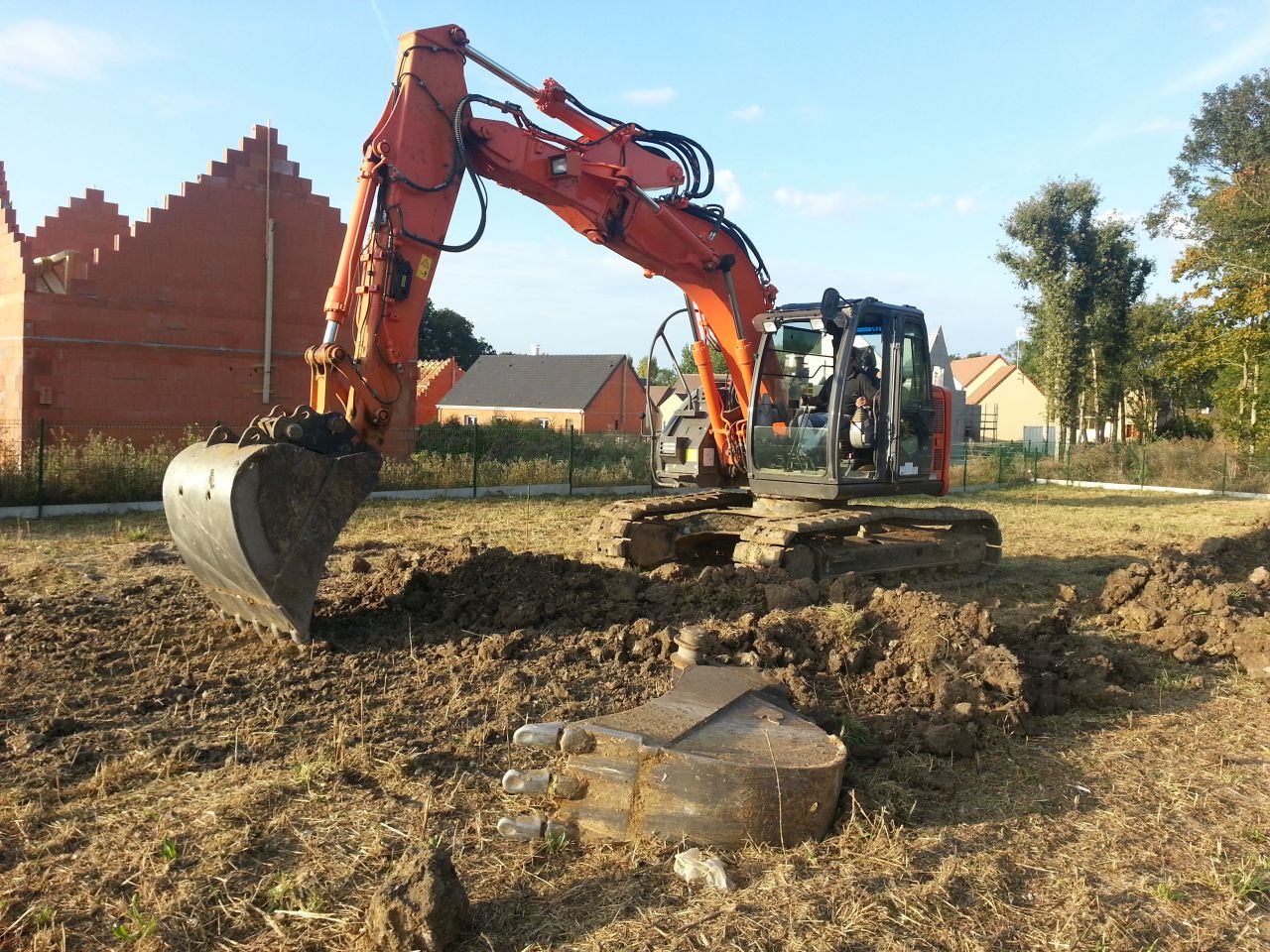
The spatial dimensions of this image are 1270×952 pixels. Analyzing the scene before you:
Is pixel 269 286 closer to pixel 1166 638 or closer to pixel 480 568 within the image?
pixel 480 568

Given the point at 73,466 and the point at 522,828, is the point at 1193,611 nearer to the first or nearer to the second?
Answer: the point at 522,828

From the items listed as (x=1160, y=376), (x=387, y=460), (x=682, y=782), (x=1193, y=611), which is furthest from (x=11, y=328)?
(x=1160, y=376)

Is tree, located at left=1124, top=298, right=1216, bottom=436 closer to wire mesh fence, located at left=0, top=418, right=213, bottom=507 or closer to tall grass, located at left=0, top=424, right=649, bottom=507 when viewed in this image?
tall grass, located at left=0, top=424, right=649, bottom=507

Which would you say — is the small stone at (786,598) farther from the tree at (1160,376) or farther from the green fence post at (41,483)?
the tree at (1160,376)

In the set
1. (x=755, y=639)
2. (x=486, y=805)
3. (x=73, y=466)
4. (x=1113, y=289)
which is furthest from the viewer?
(x=1113, y=289)

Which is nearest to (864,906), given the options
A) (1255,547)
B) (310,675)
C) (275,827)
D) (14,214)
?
(275,827)

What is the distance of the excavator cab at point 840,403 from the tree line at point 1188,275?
25677 millimetres

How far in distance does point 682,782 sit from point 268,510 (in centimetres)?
304

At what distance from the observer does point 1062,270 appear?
33125 millimetres

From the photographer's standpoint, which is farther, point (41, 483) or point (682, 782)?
point (41, 483)

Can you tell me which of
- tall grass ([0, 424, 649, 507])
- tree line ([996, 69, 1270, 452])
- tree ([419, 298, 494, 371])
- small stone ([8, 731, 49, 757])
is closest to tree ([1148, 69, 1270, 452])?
tree line ([996, 69, 1270, 452])

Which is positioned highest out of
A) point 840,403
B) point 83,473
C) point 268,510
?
point 840,403

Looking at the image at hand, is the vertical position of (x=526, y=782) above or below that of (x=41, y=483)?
below

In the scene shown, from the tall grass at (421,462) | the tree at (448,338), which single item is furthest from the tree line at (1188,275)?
the tree at (448,338)
